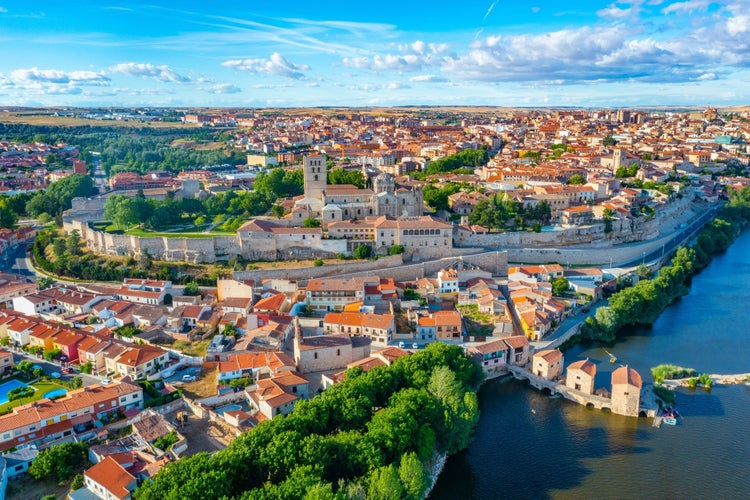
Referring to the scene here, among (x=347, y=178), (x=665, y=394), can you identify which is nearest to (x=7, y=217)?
(x=347, y=178)

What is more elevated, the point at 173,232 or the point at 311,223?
the point at 311,223

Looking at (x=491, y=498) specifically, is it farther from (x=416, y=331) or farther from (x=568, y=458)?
(x=416, y=331)

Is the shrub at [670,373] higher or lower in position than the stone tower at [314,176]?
lower

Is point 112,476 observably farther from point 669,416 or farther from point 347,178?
point 347,178

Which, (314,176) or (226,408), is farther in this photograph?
(314,176)

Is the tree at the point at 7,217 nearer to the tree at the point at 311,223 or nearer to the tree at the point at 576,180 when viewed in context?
the tree at the point at 311,223

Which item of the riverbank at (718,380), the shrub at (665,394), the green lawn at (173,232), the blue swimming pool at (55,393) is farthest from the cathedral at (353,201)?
the shrub at (665,394)

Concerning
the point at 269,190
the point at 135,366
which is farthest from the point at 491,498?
the point at 269,190

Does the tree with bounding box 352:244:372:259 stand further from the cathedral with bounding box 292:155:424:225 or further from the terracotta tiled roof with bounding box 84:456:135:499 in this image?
the terracotta tiled roof with bounding box 84:456:135:499
